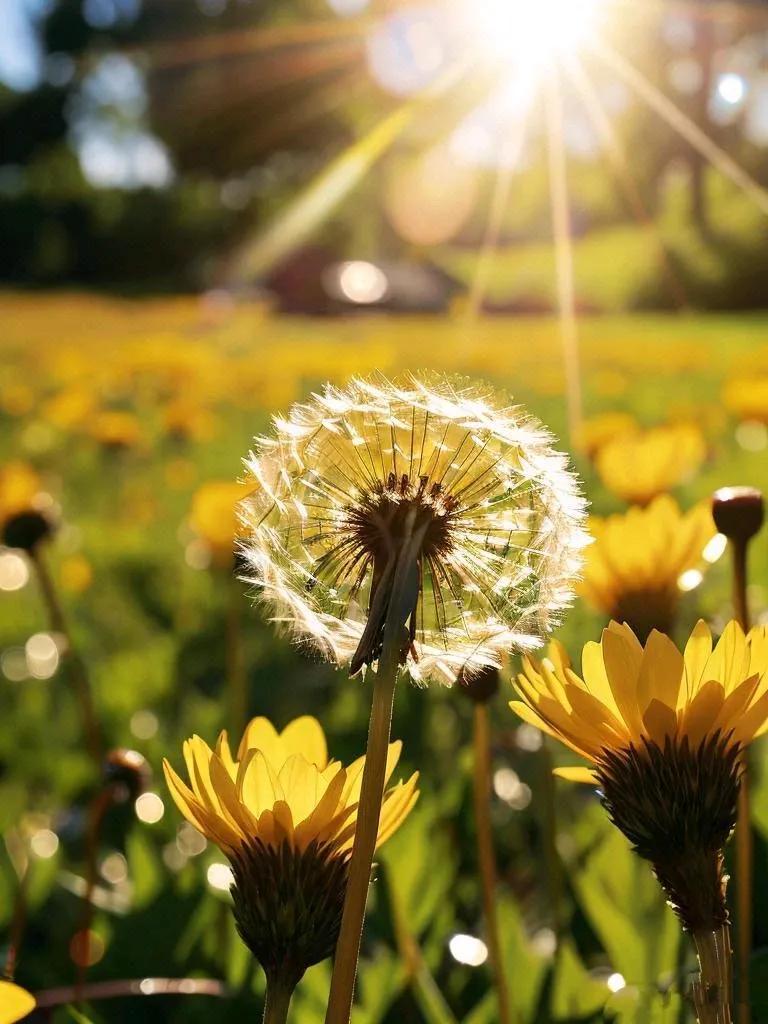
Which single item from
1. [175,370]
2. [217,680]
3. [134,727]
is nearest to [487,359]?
[175,370]

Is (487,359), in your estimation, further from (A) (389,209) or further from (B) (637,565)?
(A) (389,209)

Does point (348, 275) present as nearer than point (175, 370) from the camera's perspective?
No

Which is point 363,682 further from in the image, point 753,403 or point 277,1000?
point 753,403

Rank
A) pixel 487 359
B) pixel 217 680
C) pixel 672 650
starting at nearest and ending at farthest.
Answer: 1. pixel 672 650
2. pixel 217 680
3. pixel 487 359

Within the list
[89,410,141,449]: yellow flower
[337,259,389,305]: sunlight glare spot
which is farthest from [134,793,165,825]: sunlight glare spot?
[337,259,389,305]: sunlight glare spot

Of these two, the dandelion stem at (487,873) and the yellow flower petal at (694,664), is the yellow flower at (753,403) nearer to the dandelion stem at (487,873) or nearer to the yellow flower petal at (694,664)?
the dandelion stem at (487,873)

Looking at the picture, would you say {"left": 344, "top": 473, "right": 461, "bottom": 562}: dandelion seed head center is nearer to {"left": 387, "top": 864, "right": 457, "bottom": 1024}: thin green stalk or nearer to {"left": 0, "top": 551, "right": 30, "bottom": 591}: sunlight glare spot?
{"left": 387, "top": 864, "right": 457, "bottom": 1024}: thin green stalk
